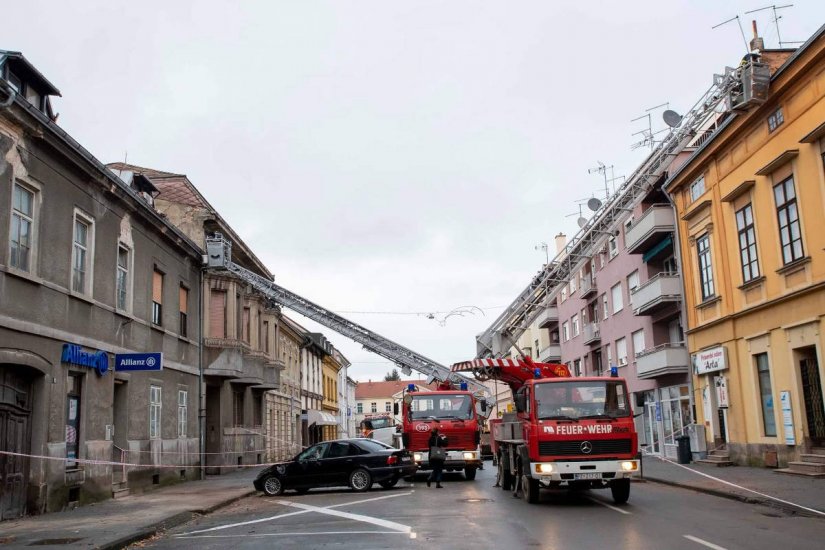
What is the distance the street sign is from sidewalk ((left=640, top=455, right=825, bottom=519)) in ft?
36.2

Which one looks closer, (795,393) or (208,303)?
(795,393)

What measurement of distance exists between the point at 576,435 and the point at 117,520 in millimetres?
8554

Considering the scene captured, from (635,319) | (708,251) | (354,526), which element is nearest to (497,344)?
(708,251)

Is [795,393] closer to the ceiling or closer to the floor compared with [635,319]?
closer to the floor

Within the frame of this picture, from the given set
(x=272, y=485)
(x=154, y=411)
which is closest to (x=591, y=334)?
(x=272, y=485)

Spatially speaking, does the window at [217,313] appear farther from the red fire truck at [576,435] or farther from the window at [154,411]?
→ the red fire truck at [576,435]

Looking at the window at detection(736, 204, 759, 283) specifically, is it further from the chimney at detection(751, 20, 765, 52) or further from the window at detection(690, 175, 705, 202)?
the chimney at detection(751, 20, 765, 52)

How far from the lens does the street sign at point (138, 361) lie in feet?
57.9

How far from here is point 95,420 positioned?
17.6 m

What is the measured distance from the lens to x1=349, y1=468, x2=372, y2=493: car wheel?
19.8 meters

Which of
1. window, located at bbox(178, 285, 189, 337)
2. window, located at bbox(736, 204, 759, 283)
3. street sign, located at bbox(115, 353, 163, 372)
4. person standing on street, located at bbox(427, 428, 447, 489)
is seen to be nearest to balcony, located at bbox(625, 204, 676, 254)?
window, located at bbox(736, 204, 759, 283)

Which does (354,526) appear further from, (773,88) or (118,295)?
(773,88)

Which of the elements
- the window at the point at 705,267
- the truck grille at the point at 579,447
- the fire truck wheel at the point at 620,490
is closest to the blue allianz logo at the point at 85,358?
the truck grille at the point at 579,447

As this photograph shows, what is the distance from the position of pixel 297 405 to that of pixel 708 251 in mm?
30289
